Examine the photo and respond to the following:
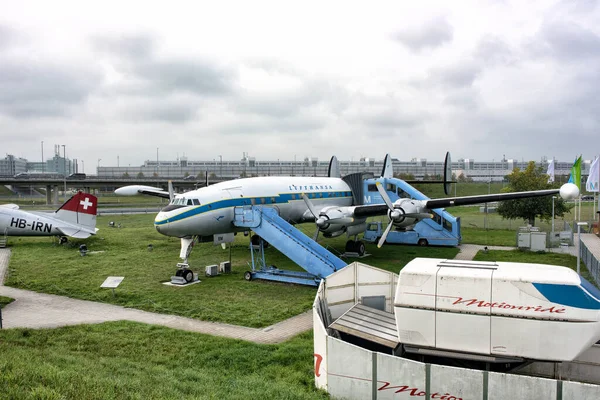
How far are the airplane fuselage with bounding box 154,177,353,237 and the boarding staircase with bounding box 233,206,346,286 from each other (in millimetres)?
818

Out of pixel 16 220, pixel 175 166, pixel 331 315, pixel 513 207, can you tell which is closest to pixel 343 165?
pixel 175 166

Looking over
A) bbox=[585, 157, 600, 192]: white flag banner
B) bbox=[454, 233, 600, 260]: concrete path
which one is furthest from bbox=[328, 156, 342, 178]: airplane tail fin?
bbox=[585, 157, 600, 192]: white flag banner

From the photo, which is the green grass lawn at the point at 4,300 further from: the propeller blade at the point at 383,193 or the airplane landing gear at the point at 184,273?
the propeller blade at the point at 383,193

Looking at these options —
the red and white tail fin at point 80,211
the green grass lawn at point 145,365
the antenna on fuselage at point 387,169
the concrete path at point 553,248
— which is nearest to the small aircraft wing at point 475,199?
the concrete path at point 553,248

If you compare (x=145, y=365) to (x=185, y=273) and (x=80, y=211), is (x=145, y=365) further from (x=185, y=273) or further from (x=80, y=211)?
(x=80, y=211)

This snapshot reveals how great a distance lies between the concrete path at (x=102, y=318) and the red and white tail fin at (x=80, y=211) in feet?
46.4

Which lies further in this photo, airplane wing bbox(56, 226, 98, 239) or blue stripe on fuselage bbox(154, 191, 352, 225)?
airplane wing bbox(56, 226, 98, 239)

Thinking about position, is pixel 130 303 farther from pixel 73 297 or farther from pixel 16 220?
pixel 16 220

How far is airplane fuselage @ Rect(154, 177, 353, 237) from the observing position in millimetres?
20859

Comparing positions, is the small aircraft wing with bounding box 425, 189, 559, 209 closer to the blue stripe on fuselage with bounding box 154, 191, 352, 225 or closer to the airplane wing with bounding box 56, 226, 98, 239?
the blue stripe on fuselage with bounding box 154, 191, 352, 225

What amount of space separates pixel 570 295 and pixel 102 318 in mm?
14137

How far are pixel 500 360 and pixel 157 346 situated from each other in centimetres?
889

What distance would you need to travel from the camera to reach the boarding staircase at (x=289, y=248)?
19.3 m

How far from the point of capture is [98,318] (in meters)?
15.1
